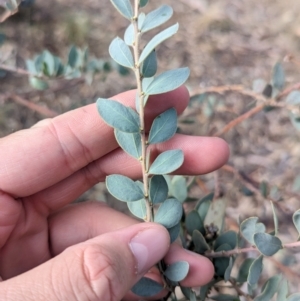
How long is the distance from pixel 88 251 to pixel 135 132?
26cm

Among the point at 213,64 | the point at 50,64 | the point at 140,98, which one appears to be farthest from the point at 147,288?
the point at 213,64

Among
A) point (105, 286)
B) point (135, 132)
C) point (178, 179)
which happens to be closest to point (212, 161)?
point (178, 179)

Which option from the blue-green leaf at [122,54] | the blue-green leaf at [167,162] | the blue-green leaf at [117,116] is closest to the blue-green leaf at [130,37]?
the blue-green leaf at [122,54]

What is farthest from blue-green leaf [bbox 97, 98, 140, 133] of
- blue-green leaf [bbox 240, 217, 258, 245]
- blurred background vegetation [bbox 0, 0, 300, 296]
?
blurred background vegetation [bbox 0, 0, 300, 296]

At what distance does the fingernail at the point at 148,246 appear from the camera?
33.7 inches

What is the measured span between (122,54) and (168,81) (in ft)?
0.35

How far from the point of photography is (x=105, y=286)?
82cm

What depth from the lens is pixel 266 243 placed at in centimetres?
77

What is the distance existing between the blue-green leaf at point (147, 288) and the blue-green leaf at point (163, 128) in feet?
1.07

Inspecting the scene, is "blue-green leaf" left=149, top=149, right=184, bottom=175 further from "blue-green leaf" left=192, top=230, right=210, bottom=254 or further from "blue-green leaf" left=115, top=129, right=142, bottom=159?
"blue-green leaf" left=192, top=230, right=210, bottom=254

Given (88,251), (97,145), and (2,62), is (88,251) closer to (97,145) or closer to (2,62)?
(97,145)

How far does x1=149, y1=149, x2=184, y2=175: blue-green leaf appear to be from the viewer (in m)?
0.83

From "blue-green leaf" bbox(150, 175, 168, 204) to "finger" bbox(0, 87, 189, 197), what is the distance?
28 centimetres

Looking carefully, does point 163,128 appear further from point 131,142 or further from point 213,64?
point 213,64
